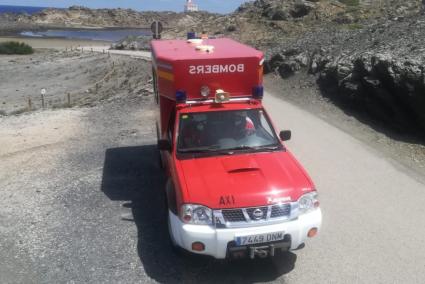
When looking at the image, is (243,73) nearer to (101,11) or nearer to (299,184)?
(299,184)

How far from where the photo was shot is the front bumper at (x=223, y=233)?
6.54 meters

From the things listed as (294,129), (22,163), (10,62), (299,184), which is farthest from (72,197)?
(10,62)

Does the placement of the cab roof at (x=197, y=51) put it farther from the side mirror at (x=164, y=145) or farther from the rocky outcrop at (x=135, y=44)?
the rocky outcrop at (x=135, y=44)

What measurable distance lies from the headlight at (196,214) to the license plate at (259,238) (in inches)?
18.2

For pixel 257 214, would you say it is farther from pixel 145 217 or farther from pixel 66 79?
pixel 66 79

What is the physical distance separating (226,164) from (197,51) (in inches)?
113

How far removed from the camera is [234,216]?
6.63m

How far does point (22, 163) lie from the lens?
13.0 metres

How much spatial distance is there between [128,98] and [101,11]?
143540 millimetres

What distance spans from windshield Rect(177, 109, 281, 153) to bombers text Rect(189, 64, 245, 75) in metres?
0.84

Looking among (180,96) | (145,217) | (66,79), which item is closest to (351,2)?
(66,79)

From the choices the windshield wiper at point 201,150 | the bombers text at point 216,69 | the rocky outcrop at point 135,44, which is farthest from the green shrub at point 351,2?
the windshield wiper at point 201,150

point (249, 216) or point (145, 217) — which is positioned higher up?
point (249, 216)

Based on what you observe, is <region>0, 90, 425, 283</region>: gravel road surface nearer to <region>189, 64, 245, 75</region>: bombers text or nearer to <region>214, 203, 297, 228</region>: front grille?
<region>214, 203, 297, 228</region>: front grille
